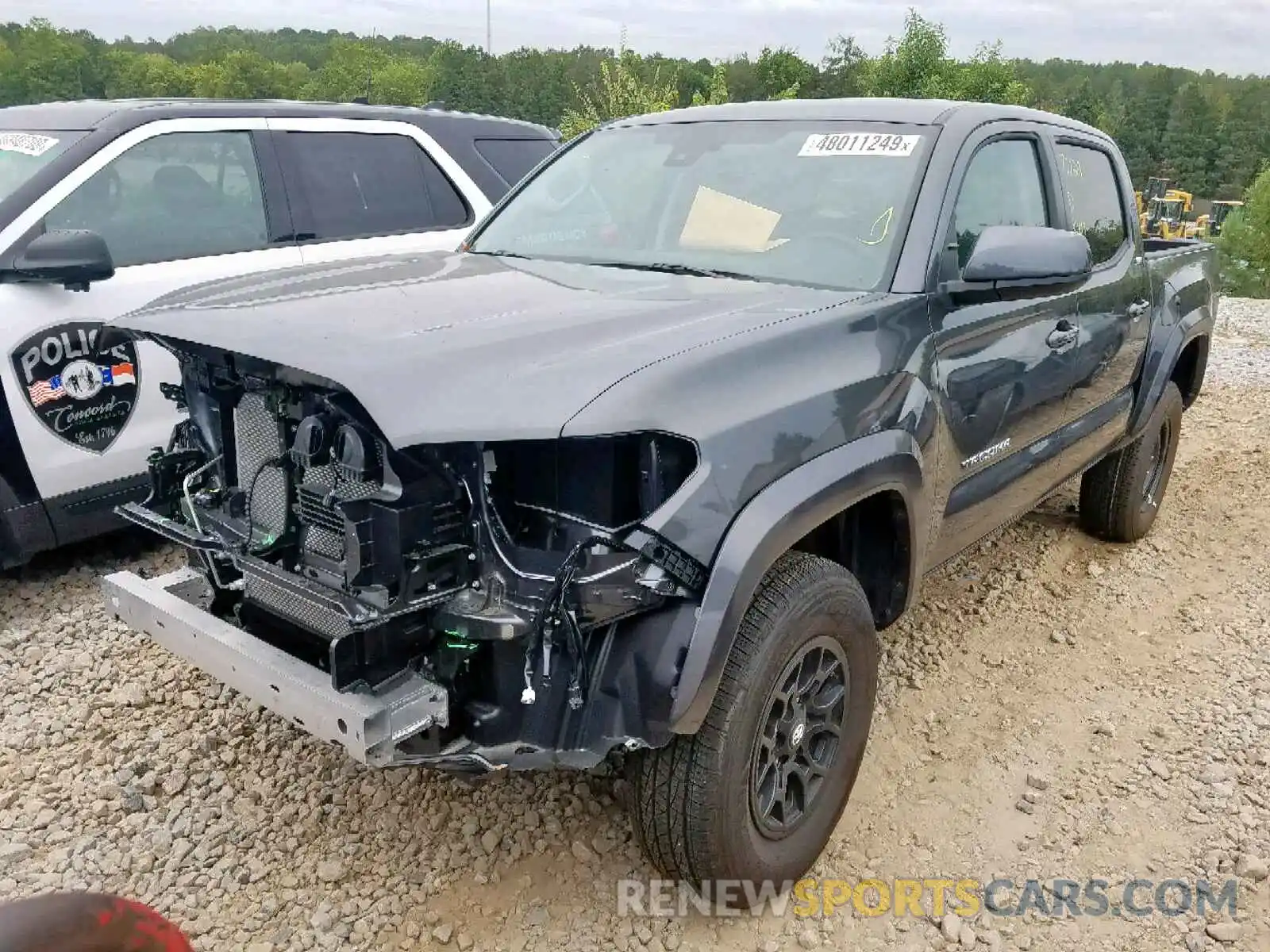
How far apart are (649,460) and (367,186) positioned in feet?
11.9

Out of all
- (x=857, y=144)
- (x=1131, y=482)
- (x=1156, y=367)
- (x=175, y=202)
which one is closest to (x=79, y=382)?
(x=175, y=202)

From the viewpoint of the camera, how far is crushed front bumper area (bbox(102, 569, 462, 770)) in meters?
2.02

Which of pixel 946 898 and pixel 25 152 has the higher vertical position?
pixel 25 152

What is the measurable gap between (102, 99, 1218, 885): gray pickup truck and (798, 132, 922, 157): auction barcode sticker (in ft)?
0.06

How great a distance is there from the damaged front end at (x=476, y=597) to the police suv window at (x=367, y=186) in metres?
2.89

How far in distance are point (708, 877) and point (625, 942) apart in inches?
11.7

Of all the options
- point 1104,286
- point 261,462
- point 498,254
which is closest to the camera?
point 261,462

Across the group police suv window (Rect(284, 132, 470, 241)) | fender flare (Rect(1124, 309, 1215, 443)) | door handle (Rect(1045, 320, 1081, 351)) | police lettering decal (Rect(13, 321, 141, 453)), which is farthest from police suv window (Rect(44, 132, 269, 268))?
fender flare (Rect(1124, 309, 1215, 443))

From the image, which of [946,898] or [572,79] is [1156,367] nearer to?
[946,898]

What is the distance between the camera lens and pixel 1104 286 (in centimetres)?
390

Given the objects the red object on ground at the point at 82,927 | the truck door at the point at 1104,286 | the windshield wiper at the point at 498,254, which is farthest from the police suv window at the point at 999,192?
the red object on ground at the point at 82,927

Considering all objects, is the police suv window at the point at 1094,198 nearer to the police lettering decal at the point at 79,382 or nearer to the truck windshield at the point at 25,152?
the police lettering decal at the point at 79,382

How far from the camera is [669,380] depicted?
2.10m

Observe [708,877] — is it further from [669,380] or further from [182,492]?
[182,492]
